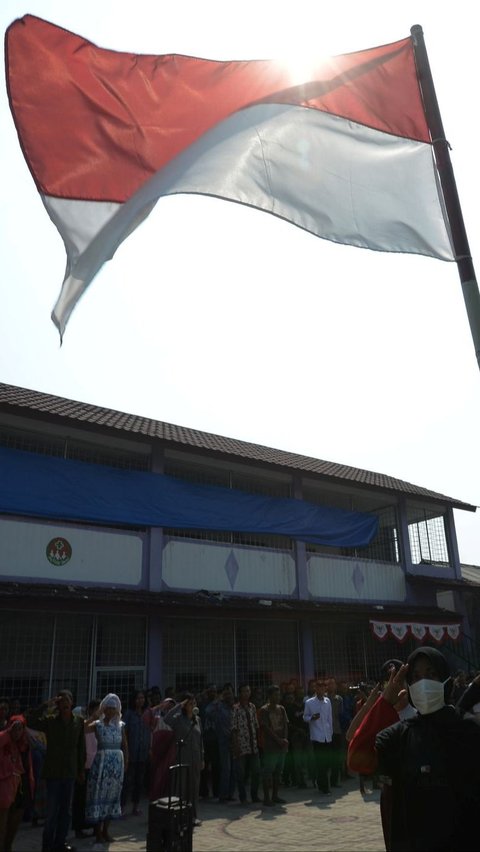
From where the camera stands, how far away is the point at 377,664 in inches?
798

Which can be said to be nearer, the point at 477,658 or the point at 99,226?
the point at 99,226

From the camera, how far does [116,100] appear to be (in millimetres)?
6359

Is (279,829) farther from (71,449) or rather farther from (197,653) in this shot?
(71,449)

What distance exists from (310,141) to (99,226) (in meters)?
1.99

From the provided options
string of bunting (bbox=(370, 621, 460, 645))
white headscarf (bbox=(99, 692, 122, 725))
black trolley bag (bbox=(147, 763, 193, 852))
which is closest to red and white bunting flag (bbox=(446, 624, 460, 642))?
string of bunting (bbox=(370, 621, 460, 645))

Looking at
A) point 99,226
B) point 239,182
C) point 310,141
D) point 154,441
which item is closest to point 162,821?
point 99,226

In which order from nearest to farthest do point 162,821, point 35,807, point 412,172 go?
point 412,172 → point 162,821 → point 35,807

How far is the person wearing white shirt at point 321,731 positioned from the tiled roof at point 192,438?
7.03 m

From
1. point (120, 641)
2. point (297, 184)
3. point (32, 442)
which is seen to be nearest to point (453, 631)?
point (120, 641)

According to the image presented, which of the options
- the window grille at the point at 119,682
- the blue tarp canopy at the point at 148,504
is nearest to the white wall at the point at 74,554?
the blue tarp canopy at the point at 148,504

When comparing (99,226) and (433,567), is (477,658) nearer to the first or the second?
(433,567)

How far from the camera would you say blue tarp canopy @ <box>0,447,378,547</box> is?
1380cm

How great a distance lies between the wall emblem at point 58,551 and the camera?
47.3 ft

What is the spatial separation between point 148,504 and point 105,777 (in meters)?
7.41
